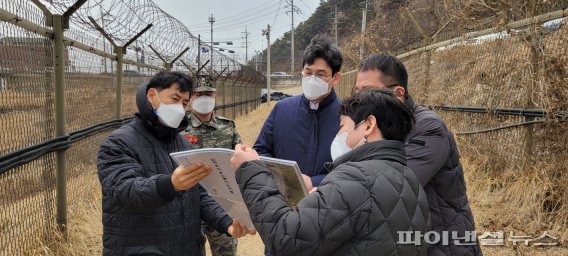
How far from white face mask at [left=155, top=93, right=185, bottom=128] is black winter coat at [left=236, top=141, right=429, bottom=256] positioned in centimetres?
93

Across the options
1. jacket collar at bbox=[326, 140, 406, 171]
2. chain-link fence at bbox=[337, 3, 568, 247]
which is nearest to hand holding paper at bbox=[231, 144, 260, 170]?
jacket collar at bbox=[326, 140, 406, 171]

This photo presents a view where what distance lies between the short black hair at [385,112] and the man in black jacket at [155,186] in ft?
2.28

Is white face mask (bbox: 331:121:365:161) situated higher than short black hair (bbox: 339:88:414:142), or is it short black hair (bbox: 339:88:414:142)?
short black hair (bbox: 339:88:414:142)

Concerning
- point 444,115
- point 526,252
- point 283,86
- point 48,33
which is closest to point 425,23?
point 444,115

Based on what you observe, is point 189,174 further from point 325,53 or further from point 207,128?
point 207,128

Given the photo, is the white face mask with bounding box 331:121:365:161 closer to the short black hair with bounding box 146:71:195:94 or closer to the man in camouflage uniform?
the short black hair with bounding box 146:71:195:94

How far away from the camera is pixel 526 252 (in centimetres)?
374

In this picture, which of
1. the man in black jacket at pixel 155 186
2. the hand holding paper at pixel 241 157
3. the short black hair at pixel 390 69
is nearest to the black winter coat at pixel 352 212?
the hand holding paper at pixel 241 157

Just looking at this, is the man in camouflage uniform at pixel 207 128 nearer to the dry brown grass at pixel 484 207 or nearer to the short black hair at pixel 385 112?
the dry brown grass at pixel 484 207

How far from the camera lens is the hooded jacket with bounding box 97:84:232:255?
1.93 metres

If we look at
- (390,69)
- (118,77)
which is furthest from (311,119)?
(118,77)

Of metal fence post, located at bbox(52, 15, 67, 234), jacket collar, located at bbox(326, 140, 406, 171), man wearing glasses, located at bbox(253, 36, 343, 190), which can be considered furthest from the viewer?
metal fence post, located at bbox(52, 15, 67, 234)

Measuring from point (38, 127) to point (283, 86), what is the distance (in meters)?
51.8

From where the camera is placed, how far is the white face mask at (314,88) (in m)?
2.54
